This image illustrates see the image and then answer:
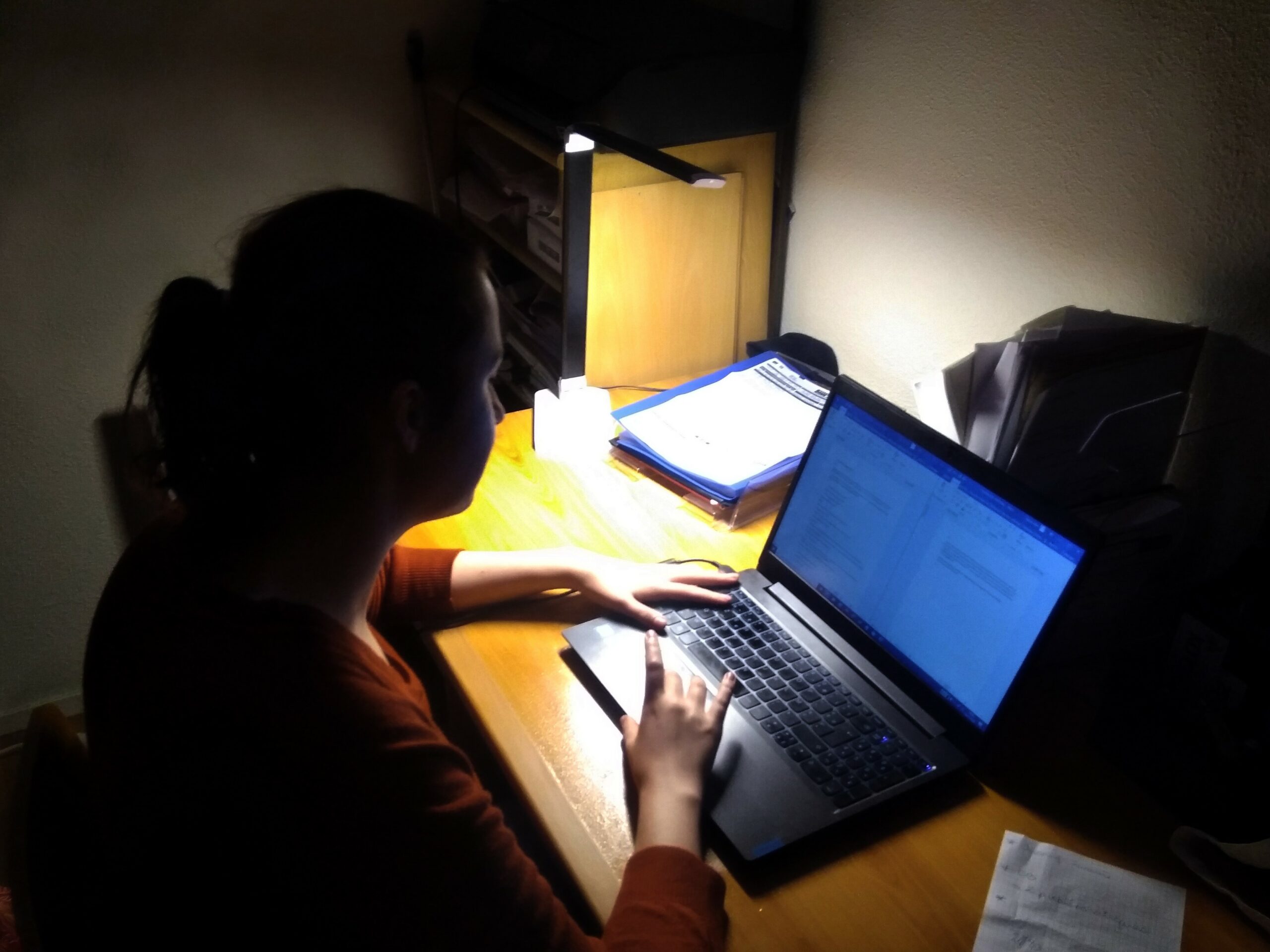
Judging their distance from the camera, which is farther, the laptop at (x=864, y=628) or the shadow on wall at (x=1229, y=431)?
the shadow on wall at (x=1229, y=431)

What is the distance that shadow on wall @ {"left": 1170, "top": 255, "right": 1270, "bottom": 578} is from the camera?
0.95m

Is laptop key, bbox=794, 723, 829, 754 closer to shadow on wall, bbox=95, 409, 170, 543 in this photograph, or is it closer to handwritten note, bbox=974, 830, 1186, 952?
handwritten note, bbox=974, 830, 1186, 952

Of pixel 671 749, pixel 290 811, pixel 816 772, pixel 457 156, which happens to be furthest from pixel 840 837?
pixel 457 156

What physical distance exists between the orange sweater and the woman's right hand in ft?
0.18

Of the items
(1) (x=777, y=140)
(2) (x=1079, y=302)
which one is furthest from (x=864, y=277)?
(2) (x=1079, y=302)

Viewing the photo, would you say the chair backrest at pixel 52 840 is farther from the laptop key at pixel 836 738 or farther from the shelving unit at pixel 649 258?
the shelving unit at pixel 649 258

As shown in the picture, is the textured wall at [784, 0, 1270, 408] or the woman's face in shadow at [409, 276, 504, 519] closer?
the woman's face in shadow at [409, 276, 504, 519]

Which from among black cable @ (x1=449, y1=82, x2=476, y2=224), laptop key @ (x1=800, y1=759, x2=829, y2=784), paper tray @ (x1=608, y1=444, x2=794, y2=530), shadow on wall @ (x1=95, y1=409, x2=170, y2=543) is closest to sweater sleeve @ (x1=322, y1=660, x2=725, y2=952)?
laptop key @ (x1=800, y1=759, x2=829, y2=784)

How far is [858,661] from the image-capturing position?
1007 millimetres

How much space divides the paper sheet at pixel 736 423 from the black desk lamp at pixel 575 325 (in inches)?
2.4

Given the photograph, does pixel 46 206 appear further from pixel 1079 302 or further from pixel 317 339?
pixel 1079 302

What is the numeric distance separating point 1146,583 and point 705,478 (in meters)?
0.53

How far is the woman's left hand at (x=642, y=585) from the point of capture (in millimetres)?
1070

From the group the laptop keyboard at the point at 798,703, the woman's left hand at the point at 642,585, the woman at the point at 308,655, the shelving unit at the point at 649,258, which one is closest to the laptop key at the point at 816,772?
the laptop keyboard at the point at 798,703
